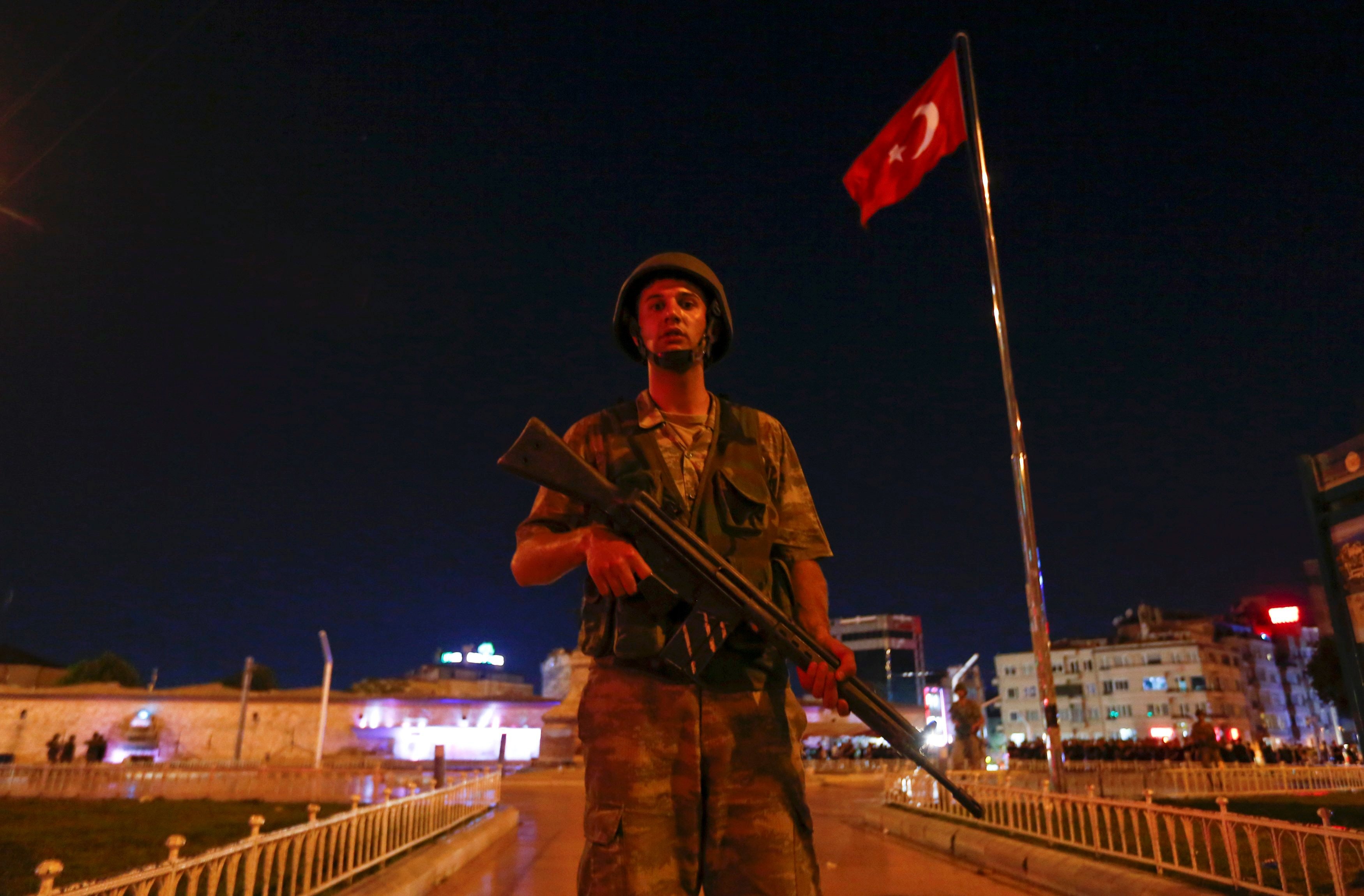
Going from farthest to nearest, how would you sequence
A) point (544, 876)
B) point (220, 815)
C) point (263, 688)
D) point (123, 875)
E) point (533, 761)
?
point (263, 688) → point (533, 761) → point (220, 815) → point (544, 876) → point (123, 875)

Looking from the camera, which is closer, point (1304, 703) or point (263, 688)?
point (263, 688)

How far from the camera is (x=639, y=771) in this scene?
91.8 inches

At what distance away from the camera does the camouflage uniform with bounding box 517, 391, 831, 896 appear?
2287 millimetres

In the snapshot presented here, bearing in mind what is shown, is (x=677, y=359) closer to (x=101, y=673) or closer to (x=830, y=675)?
(x=830, y=675)

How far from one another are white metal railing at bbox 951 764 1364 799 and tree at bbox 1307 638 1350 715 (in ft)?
88.7

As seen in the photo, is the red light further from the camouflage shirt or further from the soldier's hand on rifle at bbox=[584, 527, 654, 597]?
the soldier's hand on rifle at bbox=[584, 527, 654, 597]

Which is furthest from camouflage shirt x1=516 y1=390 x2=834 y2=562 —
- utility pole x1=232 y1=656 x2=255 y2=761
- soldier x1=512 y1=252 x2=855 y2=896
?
utility pole x1=232 y1=656 x2=255 y2=761

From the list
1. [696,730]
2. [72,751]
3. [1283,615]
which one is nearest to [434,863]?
[696,730]

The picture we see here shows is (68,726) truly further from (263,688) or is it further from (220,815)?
(220,815)

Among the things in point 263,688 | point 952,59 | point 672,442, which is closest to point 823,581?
point 672,442

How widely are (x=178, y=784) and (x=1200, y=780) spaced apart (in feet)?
70.5

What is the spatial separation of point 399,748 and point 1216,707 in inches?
2441

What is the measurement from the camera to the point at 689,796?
93.4 inches

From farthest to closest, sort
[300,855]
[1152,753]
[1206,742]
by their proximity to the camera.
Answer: [1152,753] → [1206,742] → [300,855]
